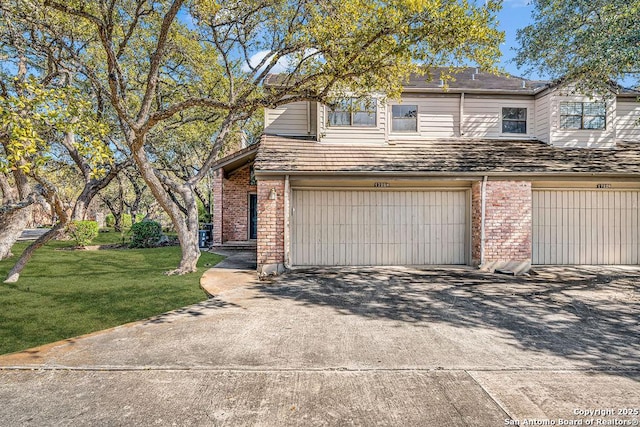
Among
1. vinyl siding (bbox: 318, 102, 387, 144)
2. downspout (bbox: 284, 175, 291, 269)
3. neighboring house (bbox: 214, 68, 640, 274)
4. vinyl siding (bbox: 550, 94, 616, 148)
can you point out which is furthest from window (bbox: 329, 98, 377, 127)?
vinyl siding (bbox: 550, 94, 616, 148)

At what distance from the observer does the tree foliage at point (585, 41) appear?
757 cm

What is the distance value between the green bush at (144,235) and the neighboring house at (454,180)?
796 centimetres

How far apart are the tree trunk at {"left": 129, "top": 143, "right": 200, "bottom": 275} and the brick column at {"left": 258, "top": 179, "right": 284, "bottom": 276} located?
6.20 feet

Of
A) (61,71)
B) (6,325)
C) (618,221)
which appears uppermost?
(61,71)

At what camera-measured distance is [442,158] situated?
9562 mm

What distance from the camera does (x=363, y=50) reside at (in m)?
6.78

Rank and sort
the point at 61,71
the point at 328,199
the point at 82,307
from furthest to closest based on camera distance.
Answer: the point at 61,71 < the point at 328,199 < the point at 82,307

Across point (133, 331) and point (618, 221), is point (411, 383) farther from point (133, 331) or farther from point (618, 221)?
point (618, 221)

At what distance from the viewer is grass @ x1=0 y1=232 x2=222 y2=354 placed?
17.0 ft

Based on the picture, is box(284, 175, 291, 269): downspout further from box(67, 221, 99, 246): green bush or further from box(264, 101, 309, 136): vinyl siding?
box(67, 221, 99, 246): green bush

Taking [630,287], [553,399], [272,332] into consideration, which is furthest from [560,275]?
[272,332]

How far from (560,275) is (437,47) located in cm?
619

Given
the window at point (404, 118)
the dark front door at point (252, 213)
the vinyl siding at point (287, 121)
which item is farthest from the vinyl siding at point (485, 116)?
the dark front door at point (252, 213)

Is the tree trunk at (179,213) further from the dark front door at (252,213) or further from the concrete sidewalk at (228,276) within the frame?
the dark front door at (252,213)
